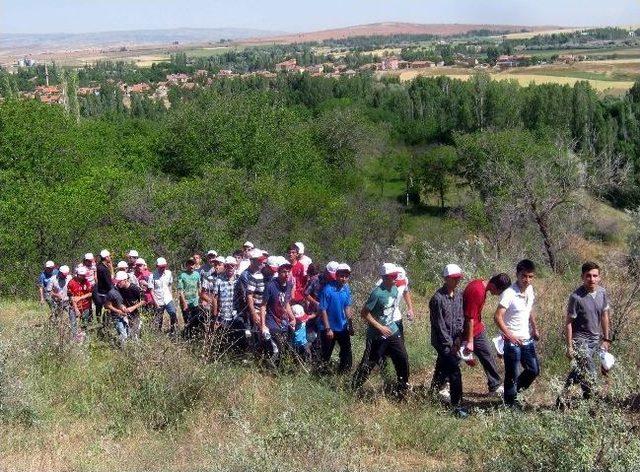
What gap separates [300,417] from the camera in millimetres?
5008

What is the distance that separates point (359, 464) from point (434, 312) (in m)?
2.01

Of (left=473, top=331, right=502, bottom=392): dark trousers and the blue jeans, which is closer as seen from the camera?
the blue jeans

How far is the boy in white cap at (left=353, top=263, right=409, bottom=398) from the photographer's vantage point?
6.20 m

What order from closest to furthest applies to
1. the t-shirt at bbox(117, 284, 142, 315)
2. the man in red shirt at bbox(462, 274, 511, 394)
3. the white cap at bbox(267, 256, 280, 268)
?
1. the man in red shirt at bbox(462, 274, 511, 394)
2. the white cap at bbox(267, 256, 280, 268)
3. the t-shirt at bbox(117, 284, 142, 315)

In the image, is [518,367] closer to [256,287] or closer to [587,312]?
[587,312]

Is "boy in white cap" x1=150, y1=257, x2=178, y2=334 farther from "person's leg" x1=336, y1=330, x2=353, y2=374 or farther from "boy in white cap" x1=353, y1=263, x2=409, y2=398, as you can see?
"boy in white cap" x1=353, y1=263, x2=409, y2=398

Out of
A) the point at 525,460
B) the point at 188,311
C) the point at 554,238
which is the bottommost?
the point at 554,238

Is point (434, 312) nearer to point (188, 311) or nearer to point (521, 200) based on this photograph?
point (188, 311)

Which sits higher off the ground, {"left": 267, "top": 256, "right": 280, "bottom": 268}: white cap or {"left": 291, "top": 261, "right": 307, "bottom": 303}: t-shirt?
{"left": 267, "top": 256, "right": 280, "bottom": 268}: white cap

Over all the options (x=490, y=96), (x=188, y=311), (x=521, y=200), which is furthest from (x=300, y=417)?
(x=490, y=96)

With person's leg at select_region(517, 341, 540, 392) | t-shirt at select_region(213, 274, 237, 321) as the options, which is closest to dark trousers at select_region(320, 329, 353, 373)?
t-shirt at select_region(213, 274, 237, 321)

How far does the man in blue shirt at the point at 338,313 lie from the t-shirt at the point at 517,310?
5.10 ft

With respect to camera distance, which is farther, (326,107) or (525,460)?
(326,107)

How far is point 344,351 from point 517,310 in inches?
70.6
